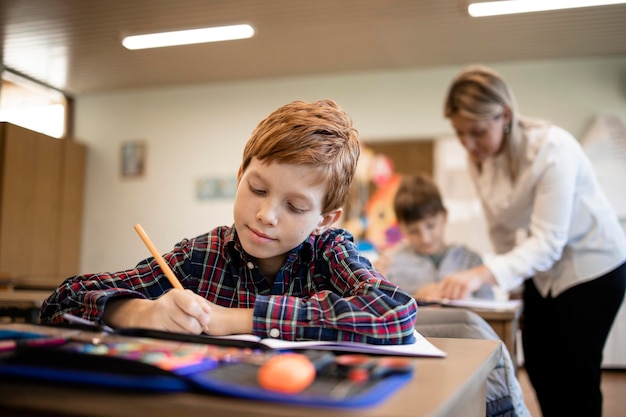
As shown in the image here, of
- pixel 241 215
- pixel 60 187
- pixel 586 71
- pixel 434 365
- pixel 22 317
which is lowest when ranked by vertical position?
pixel 22 317

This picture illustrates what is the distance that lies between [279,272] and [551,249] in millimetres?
1130

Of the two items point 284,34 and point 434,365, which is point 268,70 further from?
point 434,365

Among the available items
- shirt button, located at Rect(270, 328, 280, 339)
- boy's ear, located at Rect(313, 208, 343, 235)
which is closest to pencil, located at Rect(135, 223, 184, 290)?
shirt button, located at Rect(270, 328, 280, 339)

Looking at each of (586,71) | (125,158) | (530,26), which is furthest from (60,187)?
(586,71)

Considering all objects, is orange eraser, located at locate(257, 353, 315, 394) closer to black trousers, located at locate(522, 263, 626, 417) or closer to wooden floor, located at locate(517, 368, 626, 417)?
black trousers, located at locate(522, 263, 626, 417)

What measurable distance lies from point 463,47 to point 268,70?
1.78 m

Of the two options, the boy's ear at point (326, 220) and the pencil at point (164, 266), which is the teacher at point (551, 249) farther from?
the pencil at point (164, 266)

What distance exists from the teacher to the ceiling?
245cm

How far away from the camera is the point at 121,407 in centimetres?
40

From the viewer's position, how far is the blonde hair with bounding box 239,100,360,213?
3.15ft

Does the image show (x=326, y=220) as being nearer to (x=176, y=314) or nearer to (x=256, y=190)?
(x=256, y=190)

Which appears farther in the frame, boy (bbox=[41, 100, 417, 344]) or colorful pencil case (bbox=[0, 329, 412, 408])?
boy (bbox=[41, 100, 417, 344])

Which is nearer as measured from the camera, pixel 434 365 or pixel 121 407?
pixel 121 407

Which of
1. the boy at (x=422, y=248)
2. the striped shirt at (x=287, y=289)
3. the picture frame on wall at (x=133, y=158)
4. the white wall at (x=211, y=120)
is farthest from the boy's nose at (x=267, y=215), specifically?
the picture frame on wall at (x=133, y=158)
